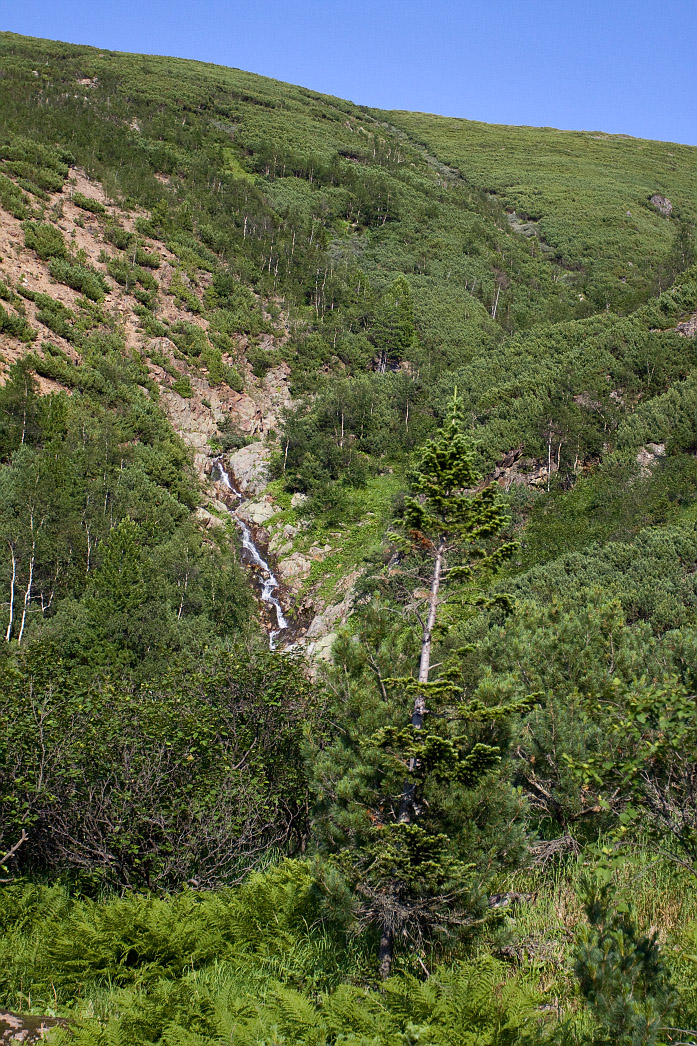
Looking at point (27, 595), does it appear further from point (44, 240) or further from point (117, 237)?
point (117, 237)

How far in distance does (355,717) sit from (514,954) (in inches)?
113

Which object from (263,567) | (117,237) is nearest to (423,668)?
(263,567)

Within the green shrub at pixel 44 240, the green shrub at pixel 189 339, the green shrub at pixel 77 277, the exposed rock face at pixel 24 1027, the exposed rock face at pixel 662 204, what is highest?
the exposed rock face at pixel 662 204

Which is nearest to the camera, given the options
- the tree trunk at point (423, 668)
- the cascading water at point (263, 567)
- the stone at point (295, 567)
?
the tree trunk at point (423, 668)

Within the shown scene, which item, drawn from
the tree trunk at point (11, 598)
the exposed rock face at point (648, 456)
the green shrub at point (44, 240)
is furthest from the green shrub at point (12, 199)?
the exposed rock face at point (648, 456)

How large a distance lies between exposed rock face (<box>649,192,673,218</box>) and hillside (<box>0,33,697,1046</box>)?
0.66 metres

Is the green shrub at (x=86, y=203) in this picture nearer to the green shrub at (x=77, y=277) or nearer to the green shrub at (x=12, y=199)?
the green shrub at (x=12, y=199)

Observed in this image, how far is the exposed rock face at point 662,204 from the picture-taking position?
88.2 metres

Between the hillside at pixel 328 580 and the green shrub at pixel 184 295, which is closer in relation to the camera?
the hillside at pixel 328 580

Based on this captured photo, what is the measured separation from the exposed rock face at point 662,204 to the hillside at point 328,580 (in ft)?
2.16

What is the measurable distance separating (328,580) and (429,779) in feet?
88.9

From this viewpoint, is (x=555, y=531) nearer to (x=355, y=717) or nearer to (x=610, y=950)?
(x=355, y=717)

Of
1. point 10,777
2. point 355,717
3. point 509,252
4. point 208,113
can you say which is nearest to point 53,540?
point 10,777

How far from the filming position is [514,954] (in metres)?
6.23
